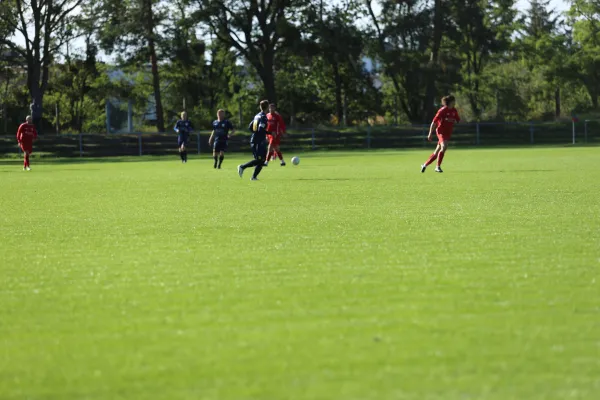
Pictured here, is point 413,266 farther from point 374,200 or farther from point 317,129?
point 317,129

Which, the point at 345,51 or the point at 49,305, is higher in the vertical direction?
the point at 345,51

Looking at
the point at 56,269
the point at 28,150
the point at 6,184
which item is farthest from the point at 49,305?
the point at 28,150

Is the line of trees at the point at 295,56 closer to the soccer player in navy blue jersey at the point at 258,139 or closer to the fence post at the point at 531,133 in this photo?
the fence post at the point at 531,133

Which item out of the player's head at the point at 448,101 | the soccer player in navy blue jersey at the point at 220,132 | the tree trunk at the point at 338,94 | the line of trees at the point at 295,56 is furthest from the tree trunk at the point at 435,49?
the player's head at the point at 448,101

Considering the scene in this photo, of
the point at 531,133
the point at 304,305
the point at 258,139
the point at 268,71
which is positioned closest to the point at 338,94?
the point at 268,71

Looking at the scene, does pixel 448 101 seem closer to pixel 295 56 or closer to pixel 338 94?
pixel 295 56

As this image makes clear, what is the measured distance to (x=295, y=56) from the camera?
6047cm

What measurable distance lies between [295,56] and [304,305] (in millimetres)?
54834

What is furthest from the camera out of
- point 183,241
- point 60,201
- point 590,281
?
point 60,201

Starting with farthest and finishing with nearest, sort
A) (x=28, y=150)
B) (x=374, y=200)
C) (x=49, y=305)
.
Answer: (x=28, y=150)
(x=374, y=200)
(x=49, y=305)

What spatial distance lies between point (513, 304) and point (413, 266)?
1.82m

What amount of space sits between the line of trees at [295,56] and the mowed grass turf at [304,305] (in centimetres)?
4757

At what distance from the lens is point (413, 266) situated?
8070mm

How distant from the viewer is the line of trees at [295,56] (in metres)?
59.6
